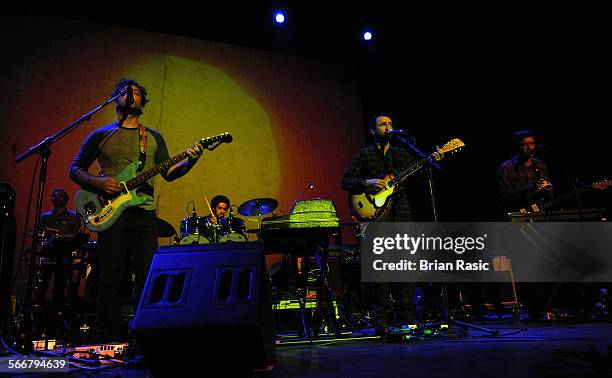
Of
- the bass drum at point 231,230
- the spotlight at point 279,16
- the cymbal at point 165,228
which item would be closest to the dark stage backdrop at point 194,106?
the spotlight at point 279,16

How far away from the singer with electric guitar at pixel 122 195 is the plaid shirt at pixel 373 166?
153cm

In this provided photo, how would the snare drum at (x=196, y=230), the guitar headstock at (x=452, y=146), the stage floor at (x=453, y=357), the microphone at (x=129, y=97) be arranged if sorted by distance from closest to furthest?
the stage floor at (x=453, y=357)
the microphone at (x=129, y=97)
the guitar headstock at (x=452, y=146)
the snare drum at (x=196, y=230)

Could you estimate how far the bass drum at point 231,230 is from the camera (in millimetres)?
6539

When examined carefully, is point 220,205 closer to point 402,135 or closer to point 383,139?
point 383,139

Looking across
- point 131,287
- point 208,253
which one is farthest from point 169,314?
point 131,287

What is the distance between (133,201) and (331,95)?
6048 mm

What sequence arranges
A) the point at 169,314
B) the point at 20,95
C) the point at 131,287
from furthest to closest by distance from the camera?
the point at 20,95 < the point at 131,287 < the point at 169,314

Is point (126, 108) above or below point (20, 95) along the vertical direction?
below

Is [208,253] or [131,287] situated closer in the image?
[208,253]

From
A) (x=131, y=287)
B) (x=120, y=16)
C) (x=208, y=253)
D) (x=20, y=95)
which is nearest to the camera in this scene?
(x=208, y=253)

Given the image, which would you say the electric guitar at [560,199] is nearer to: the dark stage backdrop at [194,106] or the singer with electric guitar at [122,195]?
the dark stage backdrop at [194,106]

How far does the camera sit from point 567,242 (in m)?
5.73

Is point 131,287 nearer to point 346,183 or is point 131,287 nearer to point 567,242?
point 346,183

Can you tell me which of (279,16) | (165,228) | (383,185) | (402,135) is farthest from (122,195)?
(279,16)
